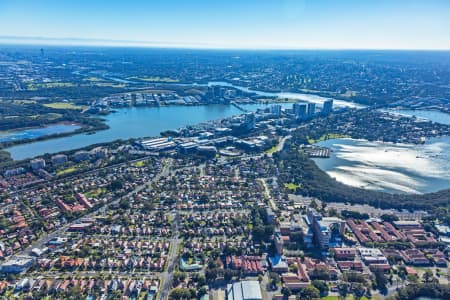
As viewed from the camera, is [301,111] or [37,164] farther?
[301,111]

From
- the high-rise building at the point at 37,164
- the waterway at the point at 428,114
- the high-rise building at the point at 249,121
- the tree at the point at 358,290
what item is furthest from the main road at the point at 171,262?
the waterway at the point at 428,114

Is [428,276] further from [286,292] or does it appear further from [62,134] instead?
[62,134]

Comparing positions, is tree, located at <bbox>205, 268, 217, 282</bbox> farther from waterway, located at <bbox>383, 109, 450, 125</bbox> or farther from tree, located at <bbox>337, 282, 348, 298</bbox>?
waterway, located at <bbox>383, 109, 450, 125</bbox>

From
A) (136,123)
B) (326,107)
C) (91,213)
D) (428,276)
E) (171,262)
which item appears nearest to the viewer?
(428,276)

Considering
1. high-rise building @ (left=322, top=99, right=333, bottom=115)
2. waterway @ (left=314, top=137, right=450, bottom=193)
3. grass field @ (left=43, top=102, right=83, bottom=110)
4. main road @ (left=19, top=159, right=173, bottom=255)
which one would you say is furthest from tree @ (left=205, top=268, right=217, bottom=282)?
grass field @ (left=43, top=102, right=83, bottom=110)

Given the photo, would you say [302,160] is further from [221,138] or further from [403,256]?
[403,256]

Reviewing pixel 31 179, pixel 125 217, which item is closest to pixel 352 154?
pixel 125 217

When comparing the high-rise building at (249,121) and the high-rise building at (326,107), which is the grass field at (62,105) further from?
the high-rise building at (326,107)

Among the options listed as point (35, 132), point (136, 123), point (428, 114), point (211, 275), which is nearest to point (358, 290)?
point (211, 275)

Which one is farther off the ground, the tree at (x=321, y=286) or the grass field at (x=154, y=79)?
the grass field at (x=154, y=79)
